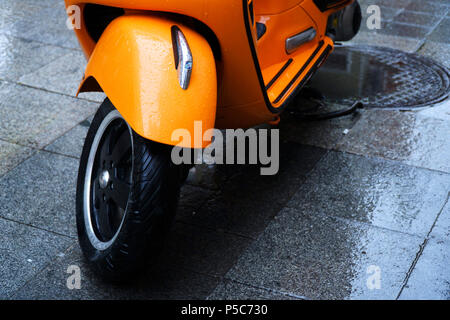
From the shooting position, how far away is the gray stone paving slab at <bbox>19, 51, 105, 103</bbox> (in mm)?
5039

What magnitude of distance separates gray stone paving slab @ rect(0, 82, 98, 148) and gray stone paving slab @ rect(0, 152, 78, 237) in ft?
0.91

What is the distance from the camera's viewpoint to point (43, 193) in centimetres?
377

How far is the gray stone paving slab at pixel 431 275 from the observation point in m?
2.94

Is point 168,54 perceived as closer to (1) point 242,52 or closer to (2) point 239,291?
(1) point 242,52

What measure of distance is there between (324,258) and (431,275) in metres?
0.50

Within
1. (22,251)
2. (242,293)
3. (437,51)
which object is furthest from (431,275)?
(437,51)

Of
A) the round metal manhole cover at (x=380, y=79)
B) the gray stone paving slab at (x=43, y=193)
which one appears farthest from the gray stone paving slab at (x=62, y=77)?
the round metal manhole cover at (x=380, y=79)

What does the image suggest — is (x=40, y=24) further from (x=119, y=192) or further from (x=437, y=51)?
(x=119, y=192)

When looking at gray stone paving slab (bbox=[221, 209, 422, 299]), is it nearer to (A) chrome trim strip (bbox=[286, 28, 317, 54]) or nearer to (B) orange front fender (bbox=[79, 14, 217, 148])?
(B) orange front fender (bbox=[79, 14, 217, 148])

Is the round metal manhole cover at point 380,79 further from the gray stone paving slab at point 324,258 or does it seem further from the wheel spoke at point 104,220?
the wheel spoke at point 104,220

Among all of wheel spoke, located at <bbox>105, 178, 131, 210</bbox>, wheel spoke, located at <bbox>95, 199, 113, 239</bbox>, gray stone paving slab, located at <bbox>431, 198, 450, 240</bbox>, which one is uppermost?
wheel spoke, located at <bbox>105, 178, 131, 210</bbox>

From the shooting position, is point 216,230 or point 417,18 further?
point 417,18

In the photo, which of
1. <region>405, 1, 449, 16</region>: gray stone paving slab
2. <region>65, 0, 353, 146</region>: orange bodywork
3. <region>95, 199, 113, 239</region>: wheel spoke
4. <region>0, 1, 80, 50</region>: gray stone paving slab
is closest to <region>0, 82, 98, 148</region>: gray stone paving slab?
<region>0, 1, 80, 50</region>: gray stone paving slab
